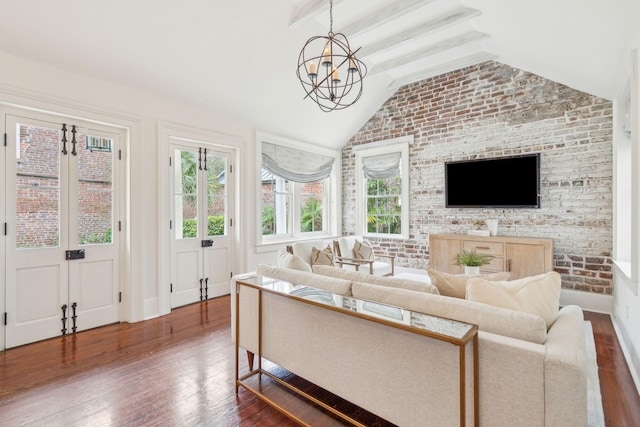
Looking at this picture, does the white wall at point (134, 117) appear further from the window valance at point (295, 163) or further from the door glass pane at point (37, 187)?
the window valance at point (295, 163)

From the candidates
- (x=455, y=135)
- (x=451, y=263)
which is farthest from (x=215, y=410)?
(x=455, y=135)

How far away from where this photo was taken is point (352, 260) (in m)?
4.57

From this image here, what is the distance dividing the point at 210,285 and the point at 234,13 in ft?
11.2

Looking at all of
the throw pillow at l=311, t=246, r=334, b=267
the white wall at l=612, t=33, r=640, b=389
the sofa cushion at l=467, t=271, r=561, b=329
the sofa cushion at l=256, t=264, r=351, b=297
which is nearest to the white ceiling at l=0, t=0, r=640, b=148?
the white wall at l=612, t=33, r=640, b=389

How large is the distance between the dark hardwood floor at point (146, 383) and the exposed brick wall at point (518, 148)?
4.09ft

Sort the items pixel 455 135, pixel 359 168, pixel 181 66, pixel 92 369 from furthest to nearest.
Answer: pixel 359 168, pixel 455 135, pixel 181 66, pixel 92 369

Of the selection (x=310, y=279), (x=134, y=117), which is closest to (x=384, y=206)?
(x=310, y=279)

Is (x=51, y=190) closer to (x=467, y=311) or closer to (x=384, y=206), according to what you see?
(x=467, y=311)

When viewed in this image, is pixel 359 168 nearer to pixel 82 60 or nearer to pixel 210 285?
pixel 210 285

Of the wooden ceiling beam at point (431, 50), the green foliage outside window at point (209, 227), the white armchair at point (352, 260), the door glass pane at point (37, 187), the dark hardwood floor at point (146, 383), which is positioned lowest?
the dark hardwood floor at point (146, 383)

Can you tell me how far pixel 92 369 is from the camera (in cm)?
254

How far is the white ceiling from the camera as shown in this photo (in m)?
2.66

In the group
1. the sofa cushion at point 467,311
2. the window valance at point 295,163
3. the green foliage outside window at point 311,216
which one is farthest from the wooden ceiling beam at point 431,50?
the sofa cushion at point 467,311

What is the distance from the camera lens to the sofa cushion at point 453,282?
73.7 inches
